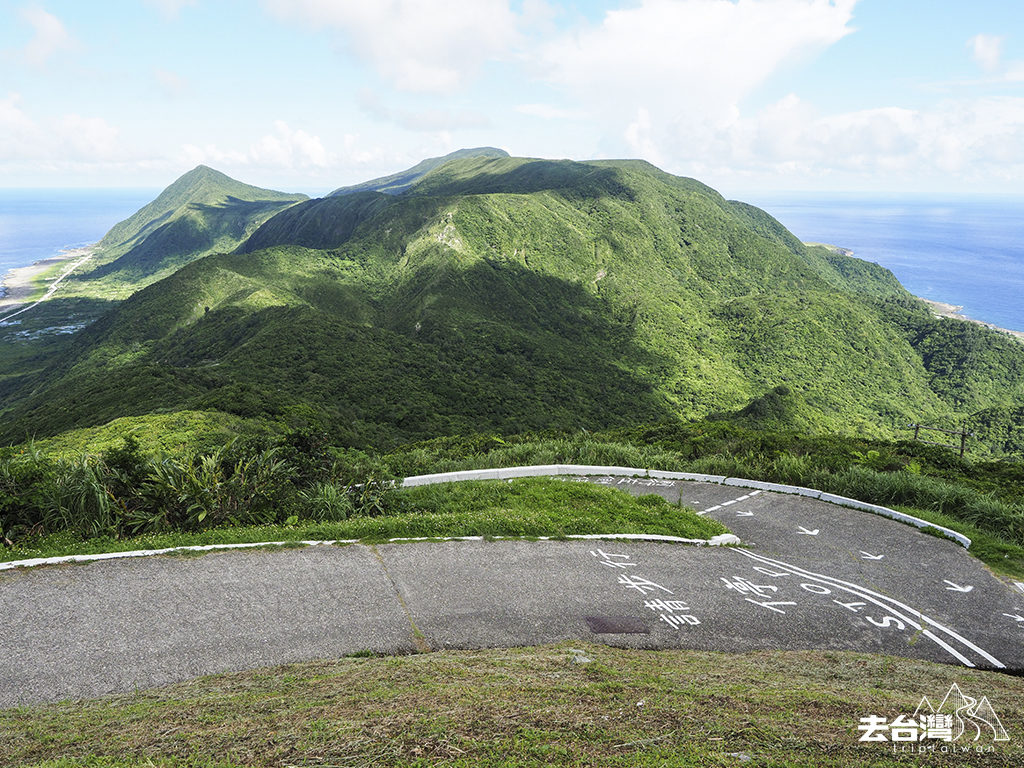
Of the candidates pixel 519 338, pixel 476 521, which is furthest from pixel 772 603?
pixel 519 338

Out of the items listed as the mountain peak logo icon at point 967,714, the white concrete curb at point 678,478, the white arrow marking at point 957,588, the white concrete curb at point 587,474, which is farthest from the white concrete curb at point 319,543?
the mountain peak logo icon at point 967,714

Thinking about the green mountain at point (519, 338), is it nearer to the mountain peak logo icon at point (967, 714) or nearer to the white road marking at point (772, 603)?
the white road marking at point (772, 603)

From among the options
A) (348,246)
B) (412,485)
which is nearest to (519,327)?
(348,246)

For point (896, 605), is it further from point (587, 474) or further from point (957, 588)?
point (587, 474)

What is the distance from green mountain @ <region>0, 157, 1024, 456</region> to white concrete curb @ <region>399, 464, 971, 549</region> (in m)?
18.6

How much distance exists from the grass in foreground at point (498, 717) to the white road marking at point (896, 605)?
1.45 meters

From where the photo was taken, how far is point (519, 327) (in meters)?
102

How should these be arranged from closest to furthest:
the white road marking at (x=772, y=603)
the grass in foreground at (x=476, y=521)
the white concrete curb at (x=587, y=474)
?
the white concrete curb at (x=587, y=474) → the white road marking at (x=772, y=603) → the grass in foreground at (x=476, y=521)

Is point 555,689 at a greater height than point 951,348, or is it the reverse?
point 951,348

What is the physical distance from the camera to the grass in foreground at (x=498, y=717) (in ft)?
13.7

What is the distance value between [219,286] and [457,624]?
336 ft

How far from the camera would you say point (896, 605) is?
9.35 meters

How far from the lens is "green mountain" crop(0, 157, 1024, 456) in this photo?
56594 millimetres

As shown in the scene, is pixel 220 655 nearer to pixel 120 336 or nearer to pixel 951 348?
pixel 120 336
